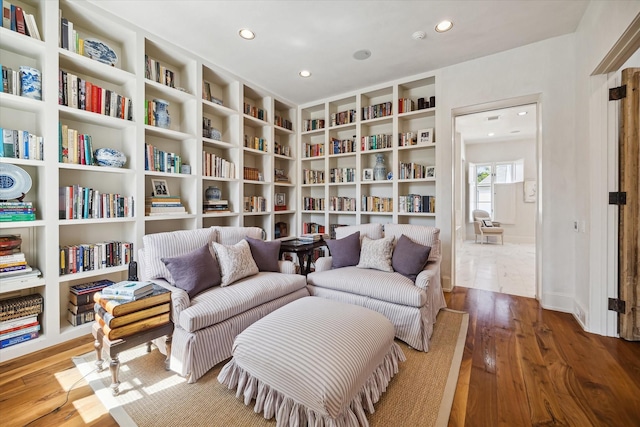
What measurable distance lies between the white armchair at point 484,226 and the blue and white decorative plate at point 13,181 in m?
8.43

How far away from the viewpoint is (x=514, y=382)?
5.62 ft

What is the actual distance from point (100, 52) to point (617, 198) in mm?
4655

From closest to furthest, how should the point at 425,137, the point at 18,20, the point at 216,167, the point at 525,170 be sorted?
the point at 18,20 → the point at 216,167 → the point at 425,137 → the point at 525,170

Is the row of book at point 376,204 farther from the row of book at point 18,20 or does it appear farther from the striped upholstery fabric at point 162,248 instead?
the row of book at point 18,20

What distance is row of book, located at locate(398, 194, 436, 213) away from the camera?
356 centimetres

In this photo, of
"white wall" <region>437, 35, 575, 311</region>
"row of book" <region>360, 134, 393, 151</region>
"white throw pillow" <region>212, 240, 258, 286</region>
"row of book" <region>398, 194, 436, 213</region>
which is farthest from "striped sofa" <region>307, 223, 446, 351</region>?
"row of book" <region>360, 134, 393, 151</region>

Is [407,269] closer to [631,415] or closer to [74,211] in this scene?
[631,415]

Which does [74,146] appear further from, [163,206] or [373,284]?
[373,284]

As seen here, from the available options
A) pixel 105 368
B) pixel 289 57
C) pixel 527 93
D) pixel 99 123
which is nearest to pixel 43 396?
pixel 105 368

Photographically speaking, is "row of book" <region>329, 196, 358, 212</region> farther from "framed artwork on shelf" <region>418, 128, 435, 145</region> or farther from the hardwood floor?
the hardwood floor

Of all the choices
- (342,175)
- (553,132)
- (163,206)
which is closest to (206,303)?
(163,206)

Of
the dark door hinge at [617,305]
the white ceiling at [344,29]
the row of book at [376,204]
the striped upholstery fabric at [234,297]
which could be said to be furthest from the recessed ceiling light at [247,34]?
the dark door hinge at [617,305]

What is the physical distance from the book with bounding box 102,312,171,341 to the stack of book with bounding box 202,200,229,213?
1664 millimetres

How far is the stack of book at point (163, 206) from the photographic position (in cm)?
276
